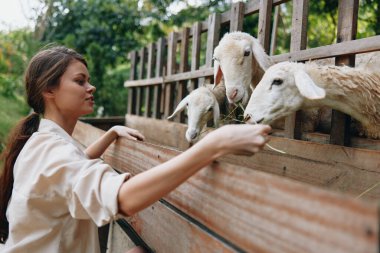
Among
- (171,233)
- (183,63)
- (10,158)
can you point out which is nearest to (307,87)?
(171,233)

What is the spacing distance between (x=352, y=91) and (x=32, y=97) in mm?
1517

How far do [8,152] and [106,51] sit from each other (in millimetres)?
8008

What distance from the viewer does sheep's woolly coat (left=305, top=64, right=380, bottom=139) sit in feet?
6.09

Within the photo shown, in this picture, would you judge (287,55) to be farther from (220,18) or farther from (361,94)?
(220,18)

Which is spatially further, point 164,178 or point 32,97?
point 32,97

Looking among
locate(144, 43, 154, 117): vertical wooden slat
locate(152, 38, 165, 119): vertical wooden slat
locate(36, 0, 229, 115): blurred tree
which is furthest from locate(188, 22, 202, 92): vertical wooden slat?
locate(36, 0, 229, 115): blurred tree

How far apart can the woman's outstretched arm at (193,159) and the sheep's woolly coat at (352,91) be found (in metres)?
0.98

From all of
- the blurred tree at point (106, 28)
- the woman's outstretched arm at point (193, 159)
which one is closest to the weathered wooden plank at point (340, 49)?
the woman's outstretched arm at point (193, 159)

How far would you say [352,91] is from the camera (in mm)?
1872

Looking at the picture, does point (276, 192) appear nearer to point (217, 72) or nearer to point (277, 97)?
point (277, 97)

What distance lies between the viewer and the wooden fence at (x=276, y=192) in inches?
23.7

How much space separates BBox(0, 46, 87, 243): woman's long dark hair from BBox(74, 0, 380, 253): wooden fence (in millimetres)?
432

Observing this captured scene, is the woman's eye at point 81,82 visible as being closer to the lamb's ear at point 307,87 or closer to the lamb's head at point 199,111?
the lamb's head at point 199,111

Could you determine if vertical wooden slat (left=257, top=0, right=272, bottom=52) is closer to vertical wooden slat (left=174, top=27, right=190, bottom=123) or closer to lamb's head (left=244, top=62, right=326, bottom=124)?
lamb's head (left=244, top=62, right=326, bottom=124)
